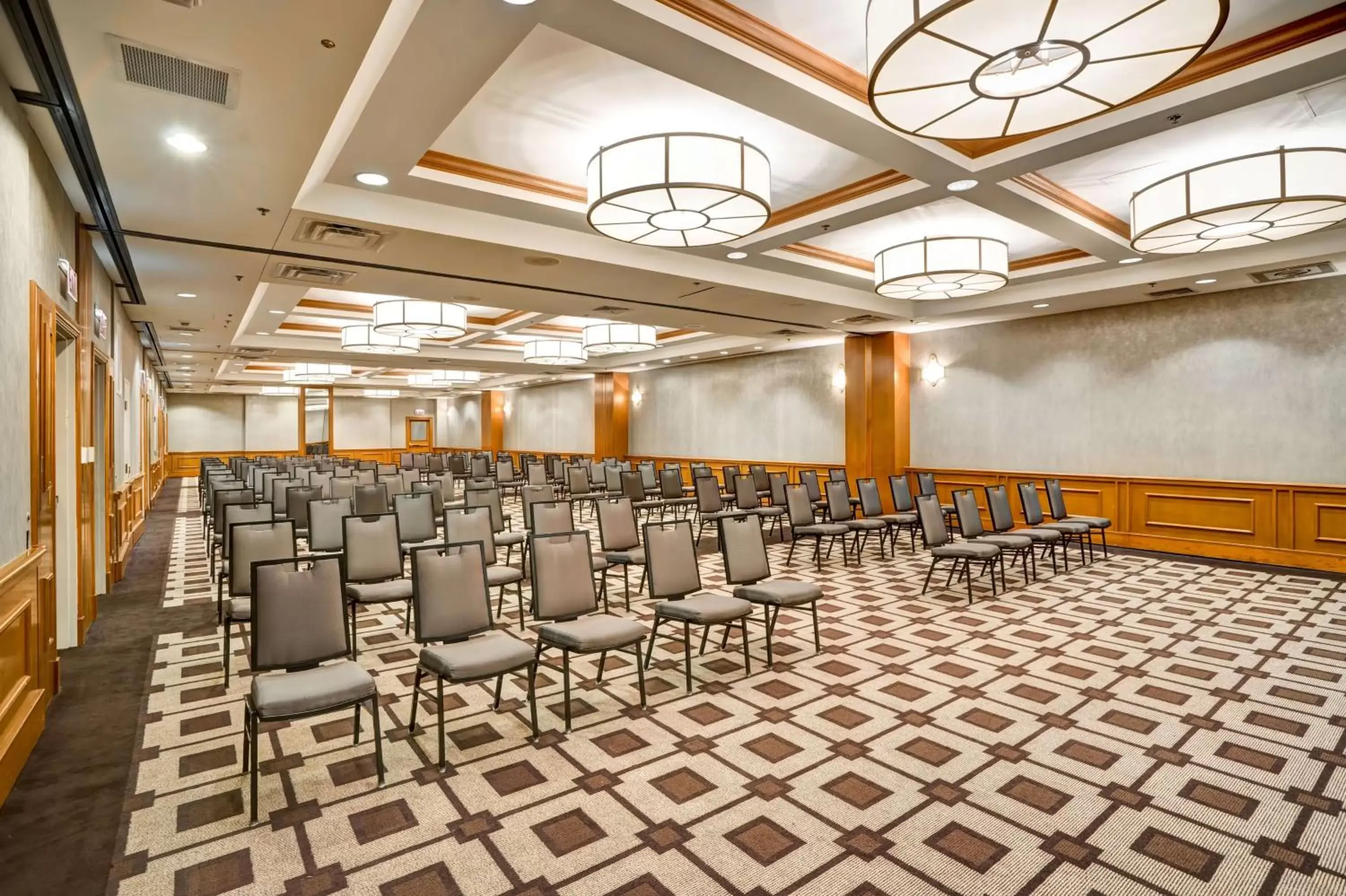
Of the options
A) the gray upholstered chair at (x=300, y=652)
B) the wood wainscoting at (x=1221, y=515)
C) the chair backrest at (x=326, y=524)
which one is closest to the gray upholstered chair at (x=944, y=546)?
the wood wainscoting at (x=1221, y=515)

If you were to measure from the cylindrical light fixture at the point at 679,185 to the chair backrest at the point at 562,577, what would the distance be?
217cm

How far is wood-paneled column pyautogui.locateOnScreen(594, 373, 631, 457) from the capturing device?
1844 cm

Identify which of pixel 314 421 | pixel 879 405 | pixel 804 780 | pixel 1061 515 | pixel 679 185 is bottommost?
pixel 804 780

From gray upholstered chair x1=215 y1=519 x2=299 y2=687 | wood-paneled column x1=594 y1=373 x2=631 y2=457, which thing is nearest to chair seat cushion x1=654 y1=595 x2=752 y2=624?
gray upholstered chair x1=215 y1=519 x2=299 y2=687

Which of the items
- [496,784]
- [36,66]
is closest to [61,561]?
[36,66]

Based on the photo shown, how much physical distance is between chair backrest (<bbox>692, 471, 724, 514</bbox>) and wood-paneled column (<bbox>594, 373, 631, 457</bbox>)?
9.58 meters

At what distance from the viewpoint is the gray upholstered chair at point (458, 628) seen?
3.28 m

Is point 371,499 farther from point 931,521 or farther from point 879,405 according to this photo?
point 879,405

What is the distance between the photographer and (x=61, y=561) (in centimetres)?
479

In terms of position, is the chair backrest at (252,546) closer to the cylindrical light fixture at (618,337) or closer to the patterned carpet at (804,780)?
the patterned carpet at (804,780)

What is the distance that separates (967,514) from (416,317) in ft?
23.6

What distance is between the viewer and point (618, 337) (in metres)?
11.4

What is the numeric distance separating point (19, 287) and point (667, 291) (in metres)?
6.01

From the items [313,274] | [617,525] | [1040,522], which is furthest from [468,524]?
[1040,522]
